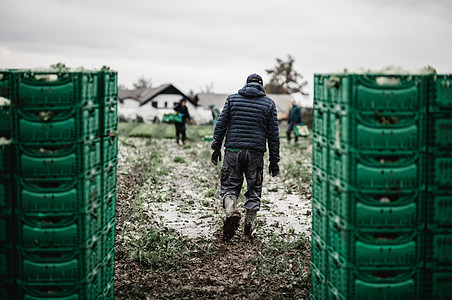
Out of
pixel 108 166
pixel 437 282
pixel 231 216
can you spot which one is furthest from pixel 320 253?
pixel 231 216

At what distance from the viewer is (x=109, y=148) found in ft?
18.5

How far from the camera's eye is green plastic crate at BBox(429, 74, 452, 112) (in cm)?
468

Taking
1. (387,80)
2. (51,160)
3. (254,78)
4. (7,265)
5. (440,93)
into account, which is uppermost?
(254,78)

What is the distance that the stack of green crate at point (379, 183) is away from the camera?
4641 mm

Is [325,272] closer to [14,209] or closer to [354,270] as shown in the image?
[354,270]

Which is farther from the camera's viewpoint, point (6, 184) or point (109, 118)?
point (109, 118)

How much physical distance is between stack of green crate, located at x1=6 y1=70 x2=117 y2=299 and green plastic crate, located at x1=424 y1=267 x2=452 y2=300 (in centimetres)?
317

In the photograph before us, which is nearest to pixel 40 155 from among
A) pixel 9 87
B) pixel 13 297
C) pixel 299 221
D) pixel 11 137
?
pixel 11 137

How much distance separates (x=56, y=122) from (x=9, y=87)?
551 mm

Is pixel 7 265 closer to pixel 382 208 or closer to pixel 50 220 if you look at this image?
pixel 50 220

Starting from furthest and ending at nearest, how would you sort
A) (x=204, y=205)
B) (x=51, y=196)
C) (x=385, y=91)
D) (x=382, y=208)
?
(x=204, y=205) → (x=51, y=196) → (x=382, y=208) → (x=385, y=91)

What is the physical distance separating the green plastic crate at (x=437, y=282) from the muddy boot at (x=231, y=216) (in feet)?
11.9

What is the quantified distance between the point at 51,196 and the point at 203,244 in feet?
12.4

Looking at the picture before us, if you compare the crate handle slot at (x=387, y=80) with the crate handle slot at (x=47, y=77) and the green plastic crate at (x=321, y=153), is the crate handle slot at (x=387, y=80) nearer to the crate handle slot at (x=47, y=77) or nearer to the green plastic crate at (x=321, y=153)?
the green plastic crate at (x=321, y=153)
